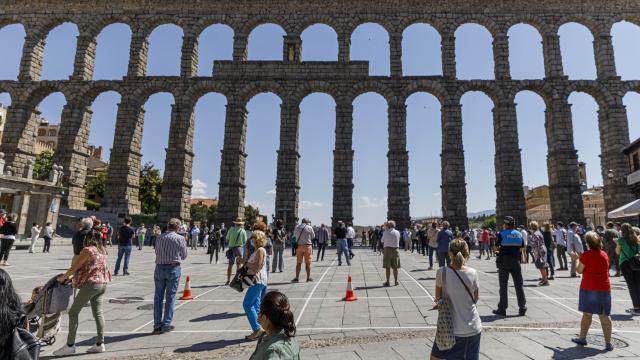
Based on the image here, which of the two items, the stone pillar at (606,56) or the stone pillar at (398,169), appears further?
the stone pillar at (606,56)

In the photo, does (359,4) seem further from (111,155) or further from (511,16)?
(111,155)

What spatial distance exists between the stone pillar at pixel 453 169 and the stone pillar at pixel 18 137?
3559 cm

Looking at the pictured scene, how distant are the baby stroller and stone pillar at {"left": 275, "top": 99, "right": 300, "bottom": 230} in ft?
75.5

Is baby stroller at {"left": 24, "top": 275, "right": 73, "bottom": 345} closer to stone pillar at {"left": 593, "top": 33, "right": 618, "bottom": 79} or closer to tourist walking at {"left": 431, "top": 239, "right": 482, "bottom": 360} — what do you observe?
tourist walking at {"left": 431, "top": 239, "right": 482, "bottom": 360}

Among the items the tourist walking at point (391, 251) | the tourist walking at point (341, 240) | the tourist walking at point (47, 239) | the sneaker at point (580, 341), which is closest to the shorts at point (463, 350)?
the sneaker at point (580, 341)

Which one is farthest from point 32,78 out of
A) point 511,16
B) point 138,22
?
point 511,16

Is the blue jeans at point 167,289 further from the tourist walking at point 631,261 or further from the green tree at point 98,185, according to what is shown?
the green tree at point 98,185

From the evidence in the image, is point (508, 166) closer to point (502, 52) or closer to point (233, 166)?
point (502, 52)

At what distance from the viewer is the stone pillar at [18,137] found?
3039 cm

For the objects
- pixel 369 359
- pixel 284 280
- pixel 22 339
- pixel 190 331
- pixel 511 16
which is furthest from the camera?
pixel 511 16

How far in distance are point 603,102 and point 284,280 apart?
3253cm

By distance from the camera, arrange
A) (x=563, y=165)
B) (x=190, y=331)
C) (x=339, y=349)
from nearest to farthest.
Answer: (x=339, y=349) → (x=190, y=331) → (x=563, y=165)

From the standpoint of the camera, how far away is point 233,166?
30.0m

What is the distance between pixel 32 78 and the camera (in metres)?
32.2
